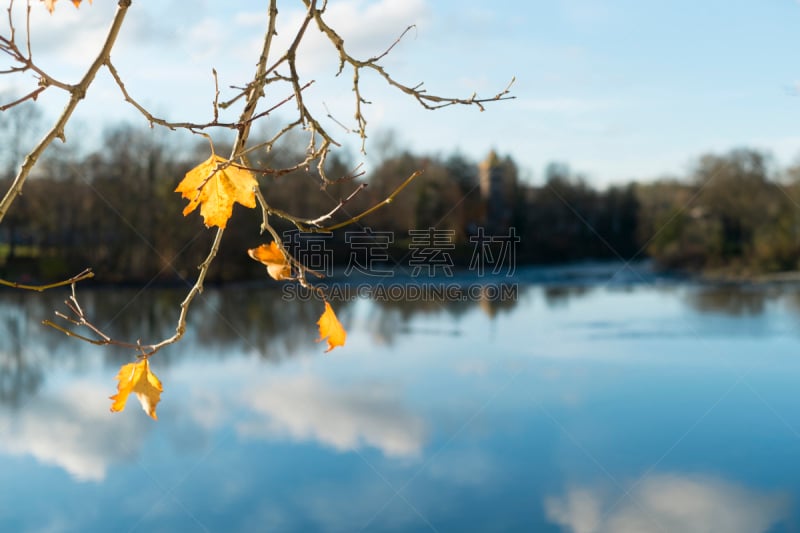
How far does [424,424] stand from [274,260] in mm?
6711

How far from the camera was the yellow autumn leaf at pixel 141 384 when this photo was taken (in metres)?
0.53

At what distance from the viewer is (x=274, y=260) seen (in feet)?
1.68

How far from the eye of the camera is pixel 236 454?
23.4 feet

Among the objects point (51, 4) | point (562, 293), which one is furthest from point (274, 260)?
point (562, 293)

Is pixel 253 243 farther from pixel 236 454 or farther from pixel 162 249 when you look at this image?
pixel 236 454

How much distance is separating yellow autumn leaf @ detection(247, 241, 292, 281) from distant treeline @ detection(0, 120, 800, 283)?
874cm

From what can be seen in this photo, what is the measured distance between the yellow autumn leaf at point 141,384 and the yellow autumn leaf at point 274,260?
112 millimetres

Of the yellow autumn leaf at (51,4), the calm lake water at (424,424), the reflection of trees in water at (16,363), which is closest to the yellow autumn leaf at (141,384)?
the yellow autumn leaf at (51,4)

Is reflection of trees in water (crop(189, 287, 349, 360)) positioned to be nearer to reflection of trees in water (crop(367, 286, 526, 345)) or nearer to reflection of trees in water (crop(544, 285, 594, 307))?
reflection of trees in water (crop(367, 286, 526, 345))

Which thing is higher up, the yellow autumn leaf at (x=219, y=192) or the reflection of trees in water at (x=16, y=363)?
the yellow autumn leaf at (x=219, y=192)

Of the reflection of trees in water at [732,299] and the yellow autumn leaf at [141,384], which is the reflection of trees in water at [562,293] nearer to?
the reflection of trees in water at [732,299]

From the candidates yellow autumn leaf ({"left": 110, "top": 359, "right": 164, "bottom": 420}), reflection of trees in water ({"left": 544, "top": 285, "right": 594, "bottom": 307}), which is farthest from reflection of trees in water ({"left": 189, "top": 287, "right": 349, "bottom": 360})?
yellow autumn leaf ({"left": 110, "top": 359, "right": 164, "bottom": 420})

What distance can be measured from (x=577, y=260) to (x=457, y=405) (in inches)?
309

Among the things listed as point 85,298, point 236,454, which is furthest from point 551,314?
point 85,298
